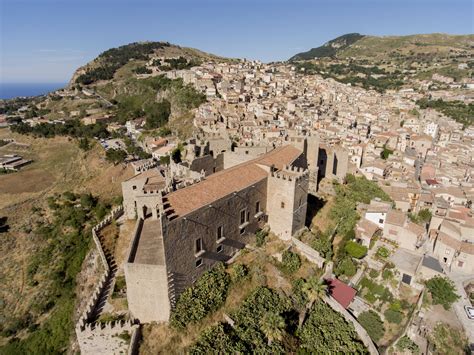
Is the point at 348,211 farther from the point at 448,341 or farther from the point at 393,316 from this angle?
the point at 448,341

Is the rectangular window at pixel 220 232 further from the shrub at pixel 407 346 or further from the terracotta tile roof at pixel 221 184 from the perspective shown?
the shrub at pixel 407 346

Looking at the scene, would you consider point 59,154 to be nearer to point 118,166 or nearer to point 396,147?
point 118,166

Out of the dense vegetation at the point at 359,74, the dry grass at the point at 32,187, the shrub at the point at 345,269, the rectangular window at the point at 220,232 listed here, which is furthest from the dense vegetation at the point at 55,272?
the dense vegetation at the point at 359,74

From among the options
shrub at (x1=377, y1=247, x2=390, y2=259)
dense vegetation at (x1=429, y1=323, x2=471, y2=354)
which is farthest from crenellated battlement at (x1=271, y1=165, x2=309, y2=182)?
dense vegetation at (x1=429, y1=323, x2=471, y2=354)

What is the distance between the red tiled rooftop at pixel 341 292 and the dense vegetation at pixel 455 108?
86460mm

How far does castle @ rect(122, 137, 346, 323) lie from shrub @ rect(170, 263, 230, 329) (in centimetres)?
57

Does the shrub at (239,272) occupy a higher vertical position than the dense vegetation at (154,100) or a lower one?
lower

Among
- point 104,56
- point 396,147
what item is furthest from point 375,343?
point 104,56

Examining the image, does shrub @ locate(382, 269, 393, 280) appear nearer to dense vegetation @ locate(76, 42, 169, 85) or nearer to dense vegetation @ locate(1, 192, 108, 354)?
dense vegetation @ locate(1, 192, 108, 354)

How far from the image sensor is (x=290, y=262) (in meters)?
26.9

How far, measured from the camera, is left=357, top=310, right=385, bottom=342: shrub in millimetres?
27000

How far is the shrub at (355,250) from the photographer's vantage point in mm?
33750

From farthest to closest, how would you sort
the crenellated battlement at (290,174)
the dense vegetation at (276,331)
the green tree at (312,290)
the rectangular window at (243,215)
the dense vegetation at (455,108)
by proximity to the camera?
the dense vegetation at (455,108)
the crenellated battlement at (290,174)
the rectangular window at (243,215)
the green tree at (312,290)
the dense vegetation at (276,331)

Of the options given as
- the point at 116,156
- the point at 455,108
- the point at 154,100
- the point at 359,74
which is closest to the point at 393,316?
the point at 116,156
